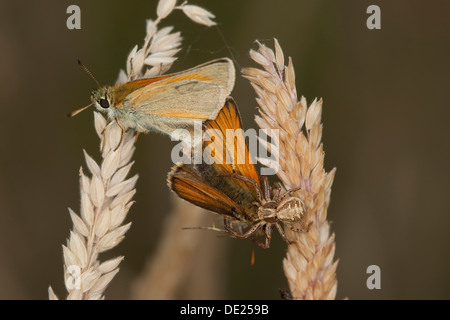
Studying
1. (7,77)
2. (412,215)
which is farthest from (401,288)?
(7,77)

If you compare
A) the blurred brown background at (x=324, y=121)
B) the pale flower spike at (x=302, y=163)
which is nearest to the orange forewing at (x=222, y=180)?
the pale flower spike at (x=302, y=163)

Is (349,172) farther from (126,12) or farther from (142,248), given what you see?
(126,12)

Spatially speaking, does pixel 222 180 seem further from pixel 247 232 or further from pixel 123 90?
pixel 123 90

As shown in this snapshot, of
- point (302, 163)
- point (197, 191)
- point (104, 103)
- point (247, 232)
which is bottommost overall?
point (247, 232)

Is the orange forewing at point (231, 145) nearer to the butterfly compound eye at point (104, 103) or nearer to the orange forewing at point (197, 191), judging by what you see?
the orange forewing at point (197, 191)

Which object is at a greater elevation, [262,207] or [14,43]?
[14,43]

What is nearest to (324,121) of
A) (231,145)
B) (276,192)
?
(276,192)
